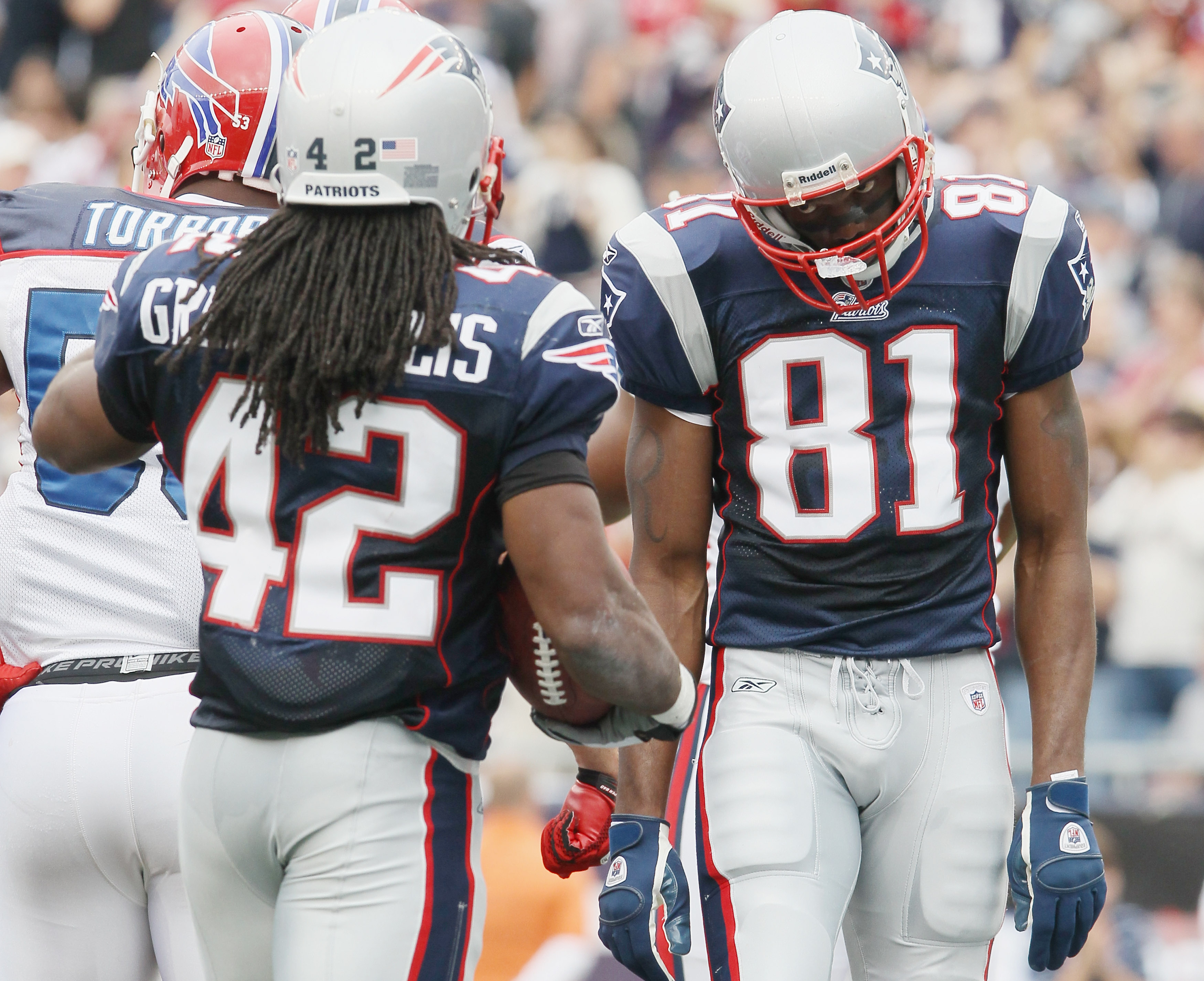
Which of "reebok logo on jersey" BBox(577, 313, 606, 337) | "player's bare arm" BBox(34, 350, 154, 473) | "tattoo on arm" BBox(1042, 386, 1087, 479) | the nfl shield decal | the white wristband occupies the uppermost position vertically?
"reebok logo on jersey" BBox(577, 313, 606, 337)

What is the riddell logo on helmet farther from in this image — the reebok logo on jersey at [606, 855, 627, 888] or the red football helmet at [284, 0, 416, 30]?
the red football helmet at [284, 0, 416, 30]

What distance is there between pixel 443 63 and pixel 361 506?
0.60 meters

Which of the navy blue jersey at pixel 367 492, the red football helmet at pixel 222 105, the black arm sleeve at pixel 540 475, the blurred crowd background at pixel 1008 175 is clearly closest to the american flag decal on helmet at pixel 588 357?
the navy blue jersey at pixel 367 492

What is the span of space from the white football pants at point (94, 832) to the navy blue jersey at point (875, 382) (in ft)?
3.19

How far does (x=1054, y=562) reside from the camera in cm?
273

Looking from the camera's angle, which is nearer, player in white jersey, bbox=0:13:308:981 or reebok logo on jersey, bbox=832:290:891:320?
player in white jersey, bbox=0:13:308:981

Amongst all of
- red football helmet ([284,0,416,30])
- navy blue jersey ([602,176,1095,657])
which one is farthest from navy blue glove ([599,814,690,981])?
red football helmet ([284,0,416,30])

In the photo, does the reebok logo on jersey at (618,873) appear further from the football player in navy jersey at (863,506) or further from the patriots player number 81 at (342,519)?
the patriots player number 81 at (342,519)

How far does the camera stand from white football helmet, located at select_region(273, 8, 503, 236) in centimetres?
205

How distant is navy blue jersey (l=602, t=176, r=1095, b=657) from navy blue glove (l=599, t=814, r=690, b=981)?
370mm

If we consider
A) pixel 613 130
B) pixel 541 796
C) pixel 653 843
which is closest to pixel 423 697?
pixel 653 843

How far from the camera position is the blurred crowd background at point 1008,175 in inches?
188

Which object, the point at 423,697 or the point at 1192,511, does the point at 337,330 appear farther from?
the point at 1192,511

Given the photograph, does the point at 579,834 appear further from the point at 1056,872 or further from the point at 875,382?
the point at 875,382
